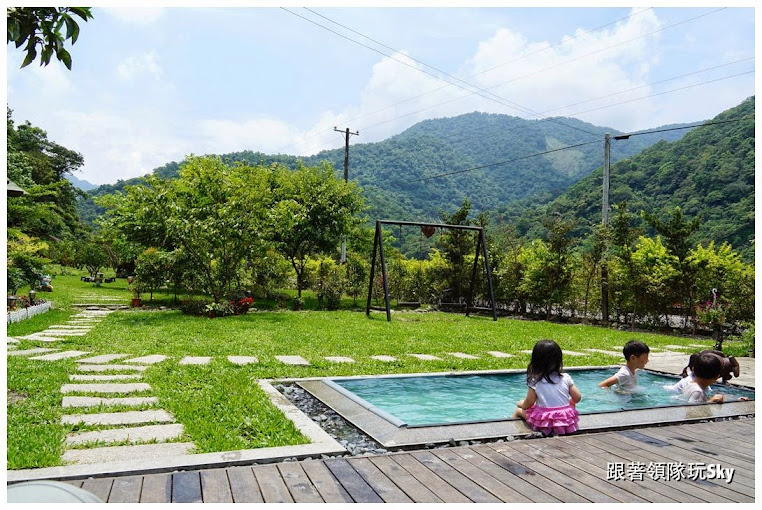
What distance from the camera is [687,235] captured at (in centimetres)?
1320

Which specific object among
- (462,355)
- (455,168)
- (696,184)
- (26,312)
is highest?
(455,168)

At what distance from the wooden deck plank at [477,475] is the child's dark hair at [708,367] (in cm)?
323

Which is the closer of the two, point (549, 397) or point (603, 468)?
point (603, 468)

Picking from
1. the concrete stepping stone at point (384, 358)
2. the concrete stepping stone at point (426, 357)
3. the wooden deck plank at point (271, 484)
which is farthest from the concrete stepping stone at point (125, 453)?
the concrete stepping stone at point (426, 357)

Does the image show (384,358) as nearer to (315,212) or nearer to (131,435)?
(131,435)

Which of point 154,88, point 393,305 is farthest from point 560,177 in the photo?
point 154,88

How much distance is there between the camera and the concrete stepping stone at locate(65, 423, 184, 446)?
3756mm

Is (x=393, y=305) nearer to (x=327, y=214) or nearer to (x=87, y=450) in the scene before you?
(x=327, y=214)

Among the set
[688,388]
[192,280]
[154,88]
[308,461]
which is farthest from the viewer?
[192,280]

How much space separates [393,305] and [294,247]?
395cm

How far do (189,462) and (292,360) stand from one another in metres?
4.21

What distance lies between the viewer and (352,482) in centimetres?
302

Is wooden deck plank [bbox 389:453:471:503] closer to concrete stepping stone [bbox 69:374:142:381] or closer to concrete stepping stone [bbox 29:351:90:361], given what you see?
concrete stepping stone [bbox 69:374:142:381]

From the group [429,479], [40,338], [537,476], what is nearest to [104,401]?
[429,479]
